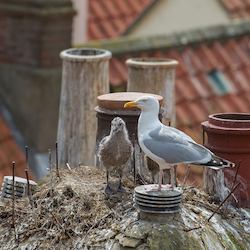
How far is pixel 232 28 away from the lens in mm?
11117

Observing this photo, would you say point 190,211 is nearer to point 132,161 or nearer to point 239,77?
point 132,161

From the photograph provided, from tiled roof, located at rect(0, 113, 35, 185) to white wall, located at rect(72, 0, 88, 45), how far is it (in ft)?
8.06

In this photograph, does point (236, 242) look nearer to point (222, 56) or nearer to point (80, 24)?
point (222, 56)

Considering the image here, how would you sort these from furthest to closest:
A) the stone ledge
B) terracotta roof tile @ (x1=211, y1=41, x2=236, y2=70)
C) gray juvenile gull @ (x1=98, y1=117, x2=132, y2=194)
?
terracotta roof tile @ (x1=211, y1=41, x2=236, y2=70) → the stone ledge → gray juvenile gull @ (x1=98, y1=117, x2=132, y2=194)

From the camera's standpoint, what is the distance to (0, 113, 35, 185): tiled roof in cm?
894

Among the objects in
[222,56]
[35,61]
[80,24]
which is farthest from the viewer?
[80,24]

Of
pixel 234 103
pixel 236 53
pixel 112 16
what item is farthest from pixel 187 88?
Answer: pixel 112 16

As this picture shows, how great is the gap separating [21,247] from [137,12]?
8.43m

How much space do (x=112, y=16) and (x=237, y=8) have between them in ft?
7.80

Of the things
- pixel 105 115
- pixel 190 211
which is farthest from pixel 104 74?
pixel 190 211

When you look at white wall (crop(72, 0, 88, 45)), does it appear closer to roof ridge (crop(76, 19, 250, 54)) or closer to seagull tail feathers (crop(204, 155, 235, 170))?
roof ridge (crop(76, 19, 250, 54))

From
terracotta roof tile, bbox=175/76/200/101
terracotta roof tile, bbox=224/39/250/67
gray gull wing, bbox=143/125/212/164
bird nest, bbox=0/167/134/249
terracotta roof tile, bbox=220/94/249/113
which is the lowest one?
terracotta roof tile, bbox=220/94/249/113

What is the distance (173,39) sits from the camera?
34.3 ft

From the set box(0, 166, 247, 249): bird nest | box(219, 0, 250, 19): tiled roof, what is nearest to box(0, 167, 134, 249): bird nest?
box(0, 166, 247, 249): bird nest
